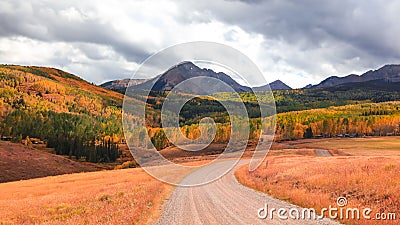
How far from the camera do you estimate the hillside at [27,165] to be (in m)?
89.2

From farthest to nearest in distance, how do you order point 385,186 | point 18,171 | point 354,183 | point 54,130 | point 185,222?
point 54,130 → point 18,171 → point 354,183 → point 385,186 → point 185,222

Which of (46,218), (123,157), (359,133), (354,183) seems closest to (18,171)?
(123,157)

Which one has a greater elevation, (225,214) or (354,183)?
(354,183)

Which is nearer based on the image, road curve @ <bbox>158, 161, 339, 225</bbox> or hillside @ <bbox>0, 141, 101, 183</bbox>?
road curve @ <bbox>158, 161, 339, 225</bbox>

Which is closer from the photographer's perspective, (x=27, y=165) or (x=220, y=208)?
(x=220, y=208)

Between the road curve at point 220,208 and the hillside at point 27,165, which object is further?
the hillside at point 27,165

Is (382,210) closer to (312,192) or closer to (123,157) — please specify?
(312,192)

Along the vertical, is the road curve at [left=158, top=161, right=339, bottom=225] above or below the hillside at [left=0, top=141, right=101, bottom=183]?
above

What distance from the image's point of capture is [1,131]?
535 feet

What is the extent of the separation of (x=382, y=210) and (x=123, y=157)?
152 m

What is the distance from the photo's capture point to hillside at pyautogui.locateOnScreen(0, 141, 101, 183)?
89.2m

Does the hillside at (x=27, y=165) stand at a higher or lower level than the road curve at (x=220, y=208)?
lower

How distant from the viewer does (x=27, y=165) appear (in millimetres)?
97500

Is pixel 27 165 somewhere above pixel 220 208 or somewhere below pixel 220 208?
below
